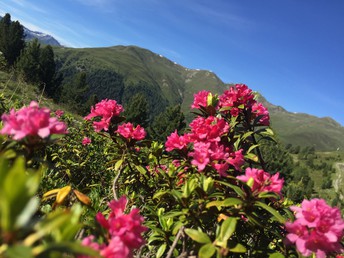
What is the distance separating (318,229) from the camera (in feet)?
5.11

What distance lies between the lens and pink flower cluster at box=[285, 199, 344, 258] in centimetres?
154

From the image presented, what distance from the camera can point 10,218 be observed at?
2.38 ft

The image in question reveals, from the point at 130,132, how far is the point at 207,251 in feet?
5.29

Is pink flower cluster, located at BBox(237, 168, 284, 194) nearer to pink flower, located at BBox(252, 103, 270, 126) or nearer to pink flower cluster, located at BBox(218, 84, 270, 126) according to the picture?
pink flower cluster, located at BBox(218, 84, 270, 126)

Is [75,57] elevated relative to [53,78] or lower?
elevated

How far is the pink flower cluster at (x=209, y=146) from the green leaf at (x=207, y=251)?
0.65 metres

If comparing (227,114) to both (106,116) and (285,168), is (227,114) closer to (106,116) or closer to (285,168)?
(106,116)

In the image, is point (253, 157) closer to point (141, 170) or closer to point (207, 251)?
point (141, 170)

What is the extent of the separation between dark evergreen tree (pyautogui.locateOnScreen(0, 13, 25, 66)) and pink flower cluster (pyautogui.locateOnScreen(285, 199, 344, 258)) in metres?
59.8

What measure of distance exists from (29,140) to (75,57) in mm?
202166

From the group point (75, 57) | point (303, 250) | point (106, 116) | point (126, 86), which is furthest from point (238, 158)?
point (75, 57)

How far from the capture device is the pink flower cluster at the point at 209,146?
2.23m

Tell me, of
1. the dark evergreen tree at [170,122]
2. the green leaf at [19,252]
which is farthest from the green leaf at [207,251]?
the dark evergreen tree at [170,122]

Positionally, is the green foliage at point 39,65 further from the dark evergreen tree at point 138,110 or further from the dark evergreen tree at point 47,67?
the dark evergreen tree at point 138,110
